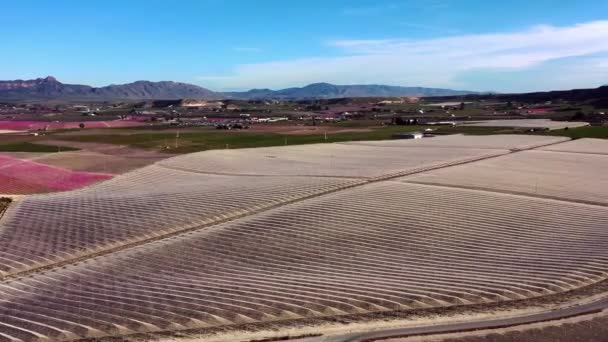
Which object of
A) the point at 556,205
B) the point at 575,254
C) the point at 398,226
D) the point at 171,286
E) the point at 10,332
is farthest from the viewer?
the point at 556,205

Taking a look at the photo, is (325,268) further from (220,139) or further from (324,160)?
(220,139)

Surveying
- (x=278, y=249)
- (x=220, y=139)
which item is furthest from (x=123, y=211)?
(x=220, y=139)

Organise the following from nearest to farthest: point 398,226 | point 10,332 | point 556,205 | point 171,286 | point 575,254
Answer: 1. point 10,332
2. point 171,286
3. point 575,254
4. point 398,226
5. point 556,205

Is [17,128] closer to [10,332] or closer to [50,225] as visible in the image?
[50,225]

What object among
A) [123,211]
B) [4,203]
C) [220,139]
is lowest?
[4,203]

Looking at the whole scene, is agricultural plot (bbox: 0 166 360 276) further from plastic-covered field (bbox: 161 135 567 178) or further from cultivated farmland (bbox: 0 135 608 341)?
plastic-covered field (bbox: 161 135 567 178)

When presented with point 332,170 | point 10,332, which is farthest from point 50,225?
point 332,170

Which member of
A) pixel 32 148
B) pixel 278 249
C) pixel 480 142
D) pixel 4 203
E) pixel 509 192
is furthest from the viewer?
pixel 480 142
